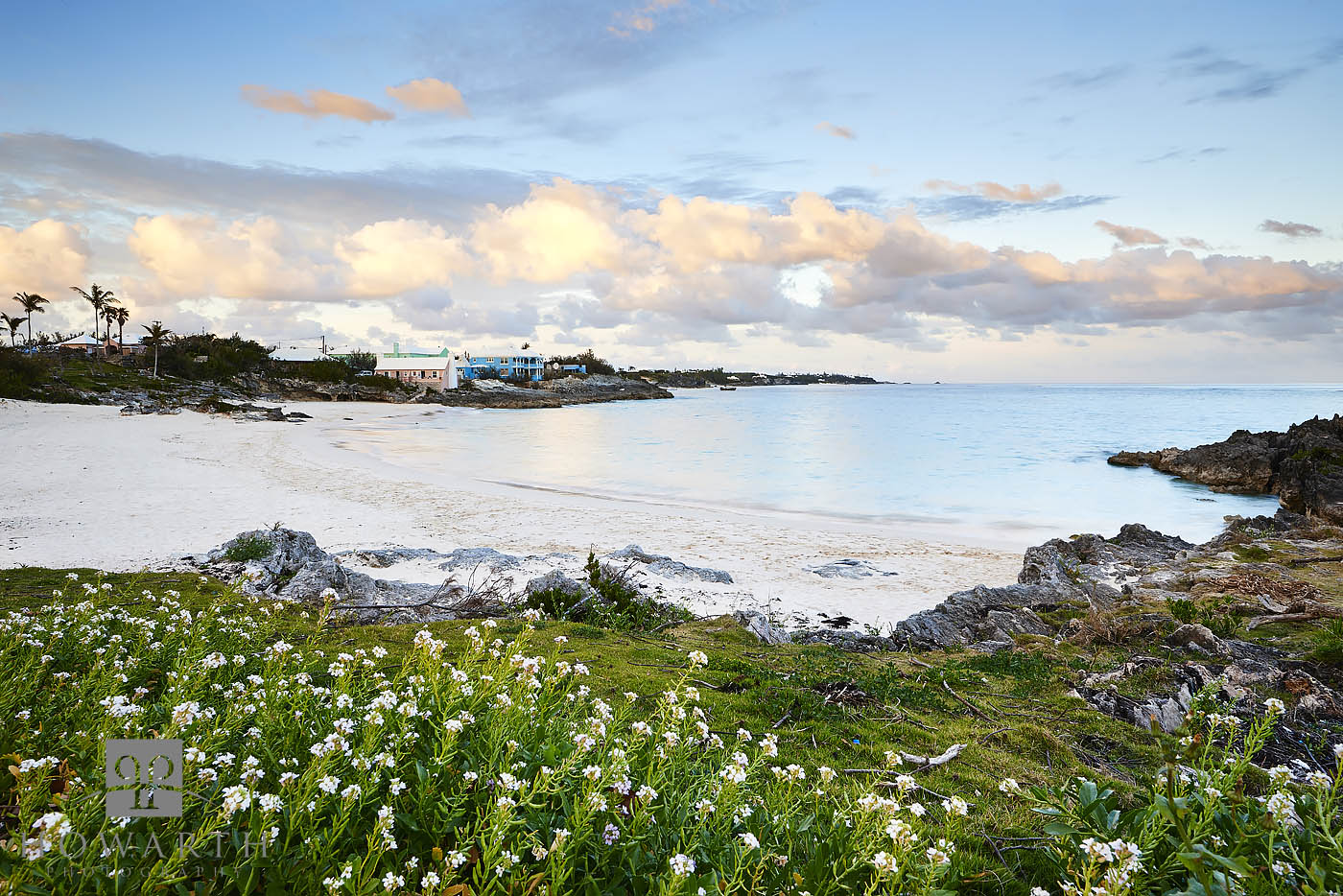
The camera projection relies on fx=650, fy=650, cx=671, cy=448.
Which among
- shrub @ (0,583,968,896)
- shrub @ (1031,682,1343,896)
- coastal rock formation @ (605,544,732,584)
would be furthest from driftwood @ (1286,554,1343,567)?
shrub @ (0,583,968,896)

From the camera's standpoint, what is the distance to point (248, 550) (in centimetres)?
1241

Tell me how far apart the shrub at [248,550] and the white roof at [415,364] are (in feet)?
450

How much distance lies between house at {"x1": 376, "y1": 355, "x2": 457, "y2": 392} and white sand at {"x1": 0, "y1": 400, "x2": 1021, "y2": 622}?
107324 mm

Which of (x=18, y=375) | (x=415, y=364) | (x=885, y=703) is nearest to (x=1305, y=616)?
(x=885, y=703)

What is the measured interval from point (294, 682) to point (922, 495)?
32884mm

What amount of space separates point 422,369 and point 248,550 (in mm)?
141091

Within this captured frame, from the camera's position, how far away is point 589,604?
11016 millimetres

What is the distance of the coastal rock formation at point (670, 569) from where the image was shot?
1462cm

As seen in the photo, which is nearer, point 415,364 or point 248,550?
point 248,550

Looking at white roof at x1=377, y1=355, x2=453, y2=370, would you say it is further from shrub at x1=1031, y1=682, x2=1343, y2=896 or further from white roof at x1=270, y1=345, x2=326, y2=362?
shrub at x1=1031, y1=682, x2=1343, y2=896

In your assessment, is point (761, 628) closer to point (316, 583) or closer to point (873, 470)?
point (316, 583)

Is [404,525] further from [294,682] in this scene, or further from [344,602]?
[294,682]

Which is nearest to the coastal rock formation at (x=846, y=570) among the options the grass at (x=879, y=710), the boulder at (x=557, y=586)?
the grass at (x=879, y=710)

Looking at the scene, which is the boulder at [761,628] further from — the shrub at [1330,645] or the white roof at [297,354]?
the white roof at [297,354]
